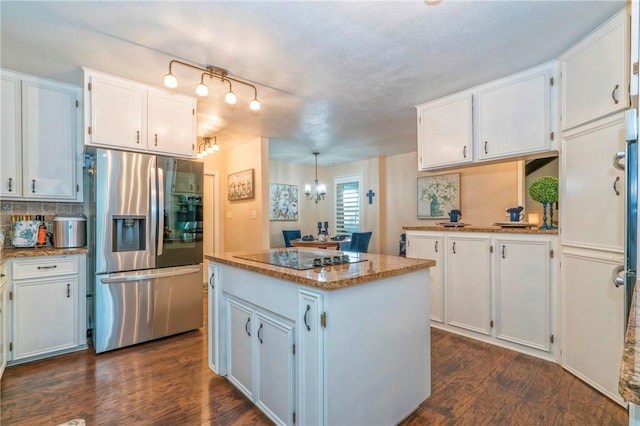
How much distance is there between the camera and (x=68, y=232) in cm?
281

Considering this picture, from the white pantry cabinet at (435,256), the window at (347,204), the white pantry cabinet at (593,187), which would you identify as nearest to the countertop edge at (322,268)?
the white pantry cabinet at (593,187)

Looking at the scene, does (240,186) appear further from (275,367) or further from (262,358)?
(275,367)

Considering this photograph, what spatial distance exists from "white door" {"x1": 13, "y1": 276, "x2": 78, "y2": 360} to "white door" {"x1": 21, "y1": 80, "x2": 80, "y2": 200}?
0.81 m

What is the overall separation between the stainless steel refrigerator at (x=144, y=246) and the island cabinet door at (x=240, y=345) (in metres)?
1.26

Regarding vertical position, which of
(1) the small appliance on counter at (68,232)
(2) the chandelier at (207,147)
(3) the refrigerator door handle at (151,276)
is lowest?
(3) the refrigerator door handle at (151,276)

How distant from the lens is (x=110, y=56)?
7.59 feet

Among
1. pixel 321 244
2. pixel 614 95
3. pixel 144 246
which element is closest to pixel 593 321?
pixel 614 95

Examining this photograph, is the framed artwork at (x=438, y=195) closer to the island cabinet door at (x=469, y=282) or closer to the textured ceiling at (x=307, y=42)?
the island cabinet door at (x=469, y=282)

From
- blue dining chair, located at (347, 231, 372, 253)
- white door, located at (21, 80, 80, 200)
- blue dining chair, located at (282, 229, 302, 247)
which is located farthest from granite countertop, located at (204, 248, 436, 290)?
blue dining chair, located at (282, 229, 302, 247)

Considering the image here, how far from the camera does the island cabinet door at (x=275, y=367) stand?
159 centimetres

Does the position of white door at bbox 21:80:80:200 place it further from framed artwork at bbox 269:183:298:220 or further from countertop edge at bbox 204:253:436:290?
framed artwork at bbox 269:183:298:220

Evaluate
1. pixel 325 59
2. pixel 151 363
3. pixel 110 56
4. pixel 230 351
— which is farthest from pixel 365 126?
pixel 151 363

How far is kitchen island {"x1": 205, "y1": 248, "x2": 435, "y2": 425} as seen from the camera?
1.42 metres

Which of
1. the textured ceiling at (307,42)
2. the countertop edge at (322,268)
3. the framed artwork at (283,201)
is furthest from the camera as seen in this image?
the framed artwork at (283,201)
